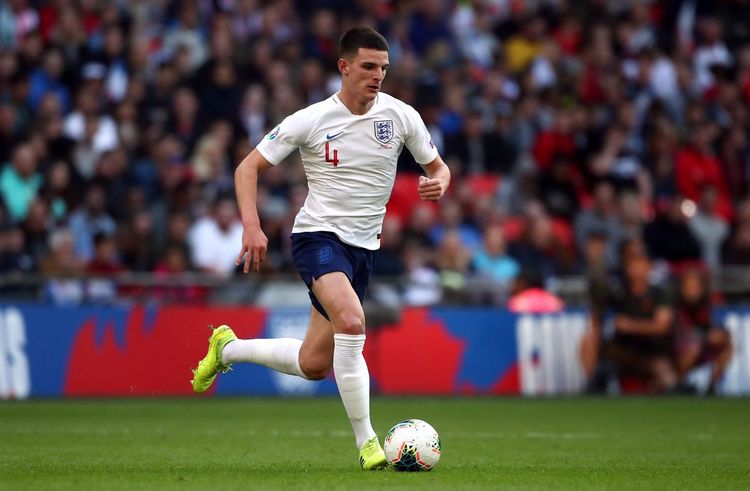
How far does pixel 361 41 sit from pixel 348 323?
169 cm

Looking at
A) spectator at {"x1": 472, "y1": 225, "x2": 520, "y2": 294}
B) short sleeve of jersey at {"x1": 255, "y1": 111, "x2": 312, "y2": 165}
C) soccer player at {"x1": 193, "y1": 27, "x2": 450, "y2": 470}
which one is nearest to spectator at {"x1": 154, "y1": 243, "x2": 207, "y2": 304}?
spectator at {"x1": 472, "y1": 225, "x2": 520, "y2": 294}

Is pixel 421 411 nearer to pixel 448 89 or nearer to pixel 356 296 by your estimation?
pixel 356 296

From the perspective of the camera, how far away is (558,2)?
2339cm

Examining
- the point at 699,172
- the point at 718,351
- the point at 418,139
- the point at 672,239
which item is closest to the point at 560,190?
the point at 672,239

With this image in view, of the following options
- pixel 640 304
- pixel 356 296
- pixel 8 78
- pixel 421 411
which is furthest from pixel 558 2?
pixel 356 296

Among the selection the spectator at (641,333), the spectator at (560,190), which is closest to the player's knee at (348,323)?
the spectator at (641,333)

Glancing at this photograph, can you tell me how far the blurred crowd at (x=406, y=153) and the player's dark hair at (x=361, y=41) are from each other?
28.0 feet

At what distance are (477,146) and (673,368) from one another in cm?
443

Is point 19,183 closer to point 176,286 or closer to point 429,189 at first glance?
point 176,286

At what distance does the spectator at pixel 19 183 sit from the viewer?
55.6ft

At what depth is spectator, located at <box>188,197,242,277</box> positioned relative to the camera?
17.2 metres

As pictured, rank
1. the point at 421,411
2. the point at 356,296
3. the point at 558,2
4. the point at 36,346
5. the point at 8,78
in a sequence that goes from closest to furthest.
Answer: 1. the point at 356,296
2. the point at 421,411
3. the point at 36,346
4. the point at 8,78
5. the point at 558,2

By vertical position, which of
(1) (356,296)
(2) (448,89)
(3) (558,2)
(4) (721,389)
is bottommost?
(4) (721,389)

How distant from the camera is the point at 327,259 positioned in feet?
27.0
